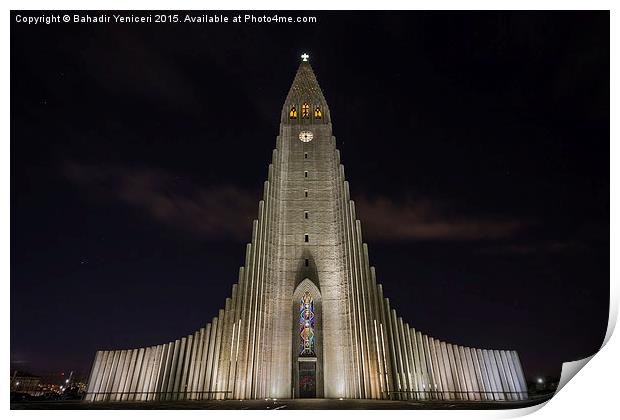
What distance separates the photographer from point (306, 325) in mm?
23188

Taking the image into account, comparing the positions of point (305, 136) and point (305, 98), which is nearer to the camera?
point (305, 136)

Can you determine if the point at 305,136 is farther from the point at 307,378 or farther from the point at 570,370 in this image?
the point at 570,370

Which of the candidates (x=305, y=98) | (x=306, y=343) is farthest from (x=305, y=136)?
(x=306, y=343)

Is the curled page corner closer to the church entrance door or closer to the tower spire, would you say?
the church entrance door

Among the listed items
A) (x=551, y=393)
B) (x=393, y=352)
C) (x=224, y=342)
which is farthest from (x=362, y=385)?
(x=551, y=393)

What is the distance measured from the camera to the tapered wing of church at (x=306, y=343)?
2103 cm

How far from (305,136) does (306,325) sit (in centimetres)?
923

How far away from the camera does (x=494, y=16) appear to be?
36.6 ft

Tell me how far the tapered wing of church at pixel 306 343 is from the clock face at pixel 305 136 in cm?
235

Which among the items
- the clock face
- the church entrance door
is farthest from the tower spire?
the church entrance door

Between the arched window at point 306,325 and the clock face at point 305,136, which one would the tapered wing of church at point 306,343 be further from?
the clock face at point 305,136

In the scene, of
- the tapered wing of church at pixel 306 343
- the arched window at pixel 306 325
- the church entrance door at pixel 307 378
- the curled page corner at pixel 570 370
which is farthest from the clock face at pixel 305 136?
the curled page corner at pixel 570 370

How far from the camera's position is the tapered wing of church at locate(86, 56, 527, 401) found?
21031 millimetres
